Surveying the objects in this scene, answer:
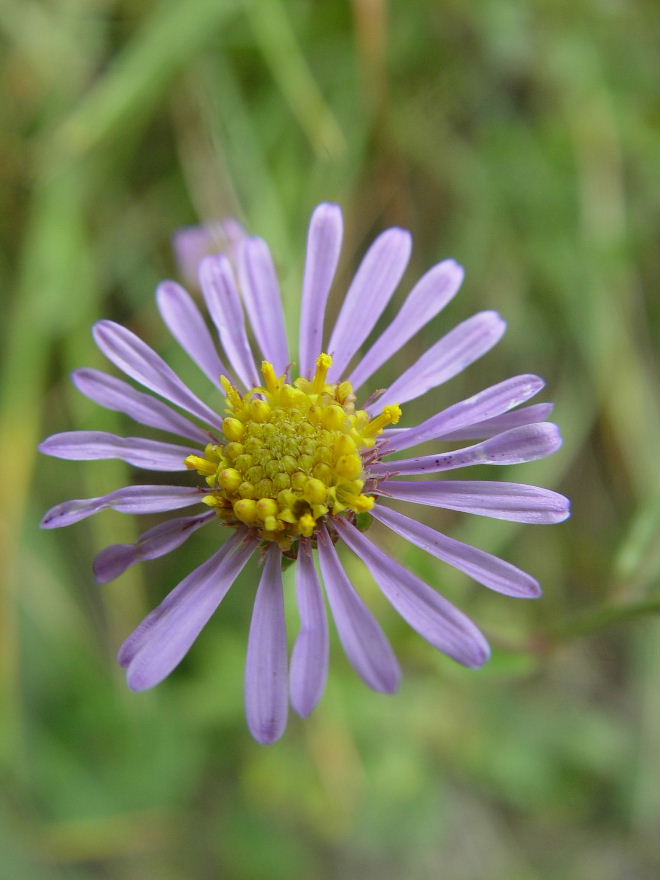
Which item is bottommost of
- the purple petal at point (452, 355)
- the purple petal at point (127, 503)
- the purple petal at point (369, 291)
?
the purple petal at point (452, 355)

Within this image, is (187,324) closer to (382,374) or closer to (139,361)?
(139,361)

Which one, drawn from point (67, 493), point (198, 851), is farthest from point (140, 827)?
point (67, 493)

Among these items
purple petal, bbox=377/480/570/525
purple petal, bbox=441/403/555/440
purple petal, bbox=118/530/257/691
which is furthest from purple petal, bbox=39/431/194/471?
purple petal, bbox=441/403/555/440

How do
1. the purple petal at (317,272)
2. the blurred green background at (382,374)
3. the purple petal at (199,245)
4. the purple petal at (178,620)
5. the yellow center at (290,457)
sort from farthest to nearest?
1. the blurred green background at (382,374)
2. the purple petal at (199,245)
3. the purple petal at (317,272)
4. the yellow center at (290,457)
5. the purple petal at (178,620)

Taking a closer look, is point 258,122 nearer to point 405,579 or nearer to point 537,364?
→ point 537,364

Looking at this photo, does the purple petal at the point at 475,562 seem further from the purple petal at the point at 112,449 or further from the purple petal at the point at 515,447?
the purple petal at the point at 112,449

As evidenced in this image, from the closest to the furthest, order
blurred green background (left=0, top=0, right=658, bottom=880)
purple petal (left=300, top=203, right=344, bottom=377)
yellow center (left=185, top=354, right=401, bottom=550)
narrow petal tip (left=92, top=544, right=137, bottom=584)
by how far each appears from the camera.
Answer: narrow petal tip (left=92, top=544, right=137, bottom=584) < yellow center (left=185, top=354, right=401, bottom=550) < purple petal (left=300, top=203, right=344, bottom=377) < blurred green background (left=0, top=0, right=658, bottom=880)

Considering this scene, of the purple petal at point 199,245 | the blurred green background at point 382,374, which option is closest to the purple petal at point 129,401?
the purple petal at point 199,245

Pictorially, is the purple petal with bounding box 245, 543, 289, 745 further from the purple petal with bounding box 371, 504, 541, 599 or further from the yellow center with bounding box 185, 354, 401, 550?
the purple petal with bounding box 371, 504, 541, 599
